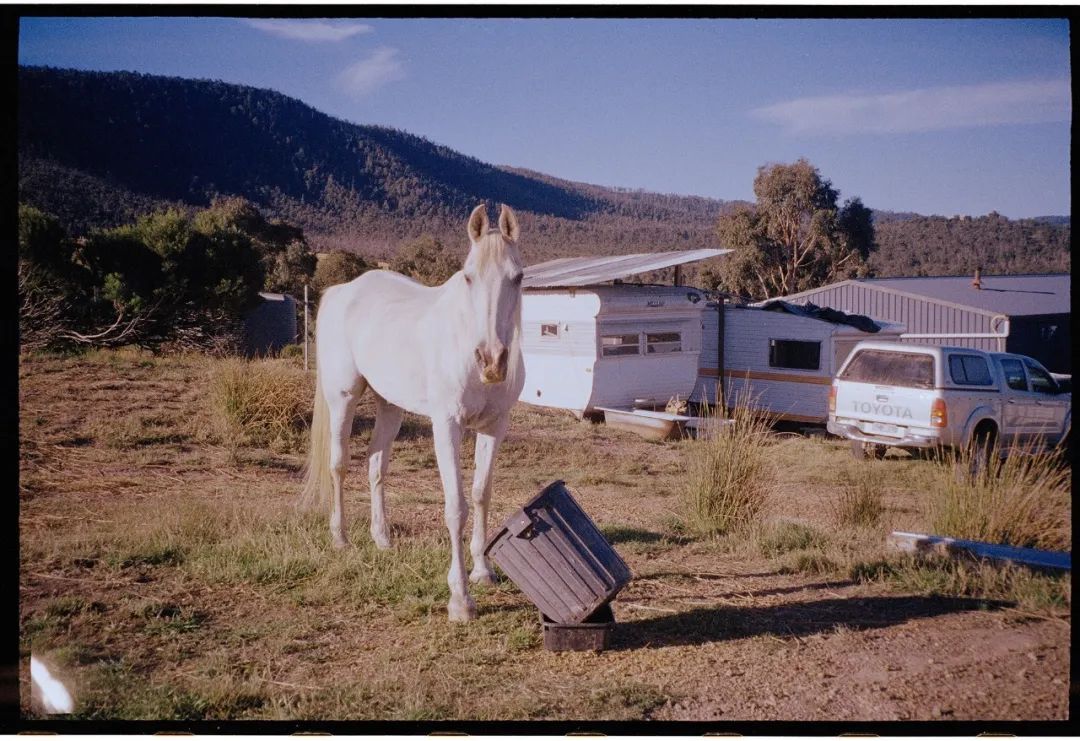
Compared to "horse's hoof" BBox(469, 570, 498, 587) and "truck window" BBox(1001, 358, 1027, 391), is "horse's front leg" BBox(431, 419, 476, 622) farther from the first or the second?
"truck window" BBox(1001, 358, 1027, 391)

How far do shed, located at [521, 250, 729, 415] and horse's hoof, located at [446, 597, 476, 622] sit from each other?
8.87 metres

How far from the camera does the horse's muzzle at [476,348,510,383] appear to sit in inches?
133

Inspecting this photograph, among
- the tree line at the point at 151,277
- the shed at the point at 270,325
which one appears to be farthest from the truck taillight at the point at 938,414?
the shed at the point at 270,325

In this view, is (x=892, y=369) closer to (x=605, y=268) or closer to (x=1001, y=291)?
(x=605, y=268)

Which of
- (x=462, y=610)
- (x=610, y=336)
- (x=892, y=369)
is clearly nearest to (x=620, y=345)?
(x=610, y=336)

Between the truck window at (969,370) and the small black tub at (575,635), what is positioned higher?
the truck window at (969,370)

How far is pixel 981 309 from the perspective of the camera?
14.1 m

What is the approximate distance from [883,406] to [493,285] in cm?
725

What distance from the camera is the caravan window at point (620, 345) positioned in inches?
502

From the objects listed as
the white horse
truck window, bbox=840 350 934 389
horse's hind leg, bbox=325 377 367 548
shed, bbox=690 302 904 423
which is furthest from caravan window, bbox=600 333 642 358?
horse's hind leg, bbox=325 377 367 548

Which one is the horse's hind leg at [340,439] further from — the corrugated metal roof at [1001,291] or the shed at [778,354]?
the corrugated metal roof at [1001,291]

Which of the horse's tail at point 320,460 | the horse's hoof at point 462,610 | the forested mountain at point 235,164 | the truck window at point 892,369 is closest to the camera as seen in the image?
the horse's hoof at point 462,610

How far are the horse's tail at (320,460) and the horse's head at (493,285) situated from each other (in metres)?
2.49

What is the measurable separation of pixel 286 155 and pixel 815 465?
7226mm
